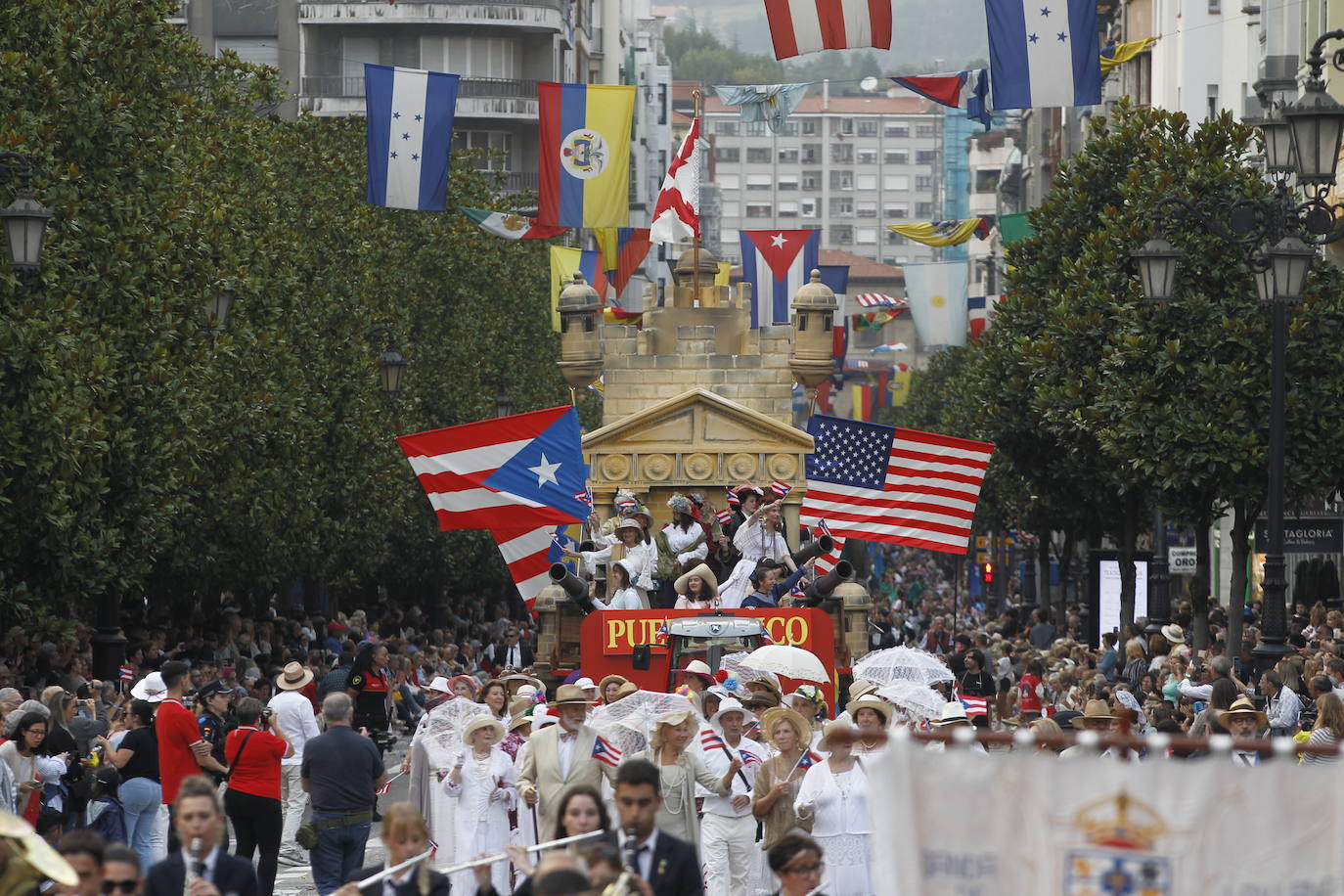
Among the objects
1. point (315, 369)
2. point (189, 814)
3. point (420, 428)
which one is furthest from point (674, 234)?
point (189, 814)

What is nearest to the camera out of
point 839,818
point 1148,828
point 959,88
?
point 1148,828

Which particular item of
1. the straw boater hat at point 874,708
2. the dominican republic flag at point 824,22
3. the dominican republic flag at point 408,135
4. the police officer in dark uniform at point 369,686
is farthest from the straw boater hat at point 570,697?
the dominican republic flag at point 408,135

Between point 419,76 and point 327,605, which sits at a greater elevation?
point 419,76

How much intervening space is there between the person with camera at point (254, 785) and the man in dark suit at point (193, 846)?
5069mm

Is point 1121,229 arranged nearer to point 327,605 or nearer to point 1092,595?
point 1092,595

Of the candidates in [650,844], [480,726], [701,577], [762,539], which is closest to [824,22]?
[762,539]

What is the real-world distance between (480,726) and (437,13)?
5863cm

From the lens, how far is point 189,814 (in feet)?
30.7

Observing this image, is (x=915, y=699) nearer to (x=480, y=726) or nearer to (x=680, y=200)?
(x=480, y=726)

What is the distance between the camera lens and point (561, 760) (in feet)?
42.5

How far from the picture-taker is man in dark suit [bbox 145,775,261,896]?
9.35m

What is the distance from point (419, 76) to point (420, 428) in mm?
13365

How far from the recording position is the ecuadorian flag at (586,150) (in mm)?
32969

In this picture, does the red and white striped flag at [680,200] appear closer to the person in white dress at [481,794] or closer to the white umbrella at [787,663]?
the white umbrella at [787,663]
